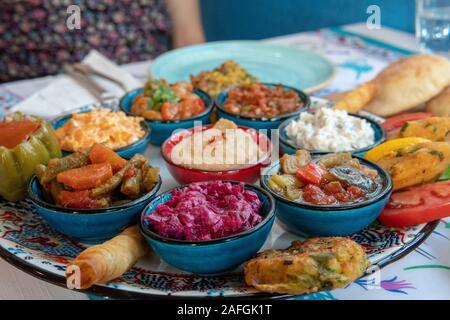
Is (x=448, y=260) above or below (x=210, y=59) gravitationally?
below

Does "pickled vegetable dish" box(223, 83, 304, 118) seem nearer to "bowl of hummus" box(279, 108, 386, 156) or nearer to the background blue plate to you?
"bowl of hummus" box(279, 108, 386, 156)

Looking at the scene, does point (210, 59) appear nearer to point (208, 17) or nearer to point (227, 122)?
point (227, 122)

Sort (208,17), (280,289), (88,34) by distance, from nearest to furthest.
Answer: (280,289) → (88,34) → (208,17)

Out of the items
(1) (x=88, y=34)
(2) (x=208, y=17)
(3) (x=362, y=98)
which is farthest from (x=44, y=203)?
(2) (x=208, y=17)

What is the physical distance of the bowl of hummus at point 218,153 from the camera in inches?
74.7

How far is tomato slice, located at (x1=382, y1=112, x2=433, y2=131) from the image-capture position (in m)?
2.23

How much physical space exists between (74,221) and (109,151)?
0.93 feet

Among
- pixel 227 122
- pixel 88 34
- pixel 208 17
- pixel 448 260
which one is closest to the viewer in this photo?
pixel 448 260

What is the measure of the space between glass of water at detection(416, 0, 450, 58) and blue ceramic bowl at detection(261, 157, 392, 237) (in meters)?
1.85

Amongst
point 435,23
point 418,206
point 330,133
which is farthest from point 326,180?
point 435,23

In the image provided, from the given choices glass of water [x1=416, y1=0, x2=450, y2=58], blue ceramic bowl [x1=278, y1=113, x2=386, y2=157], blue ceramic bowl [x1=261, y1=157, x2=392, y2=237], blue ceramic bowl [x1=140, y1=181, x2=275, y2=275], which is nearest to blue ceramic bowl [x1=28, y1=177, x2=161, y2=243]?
blue ceramic bowl [x1=140, y1=181, x2=275, y2=275]

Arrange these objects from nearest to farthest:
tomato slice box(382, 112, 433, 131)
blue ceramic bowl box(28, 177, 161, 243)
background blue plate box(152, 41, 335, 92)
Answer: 1. blue ceramic bowl box(28, 177, 161, 243)
2. tomato slice box(382, 112, 433, 131)
3. background blue plate box(152, 41, 335, 92)

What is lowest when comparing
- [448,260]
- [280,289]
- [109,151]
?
[448,260]

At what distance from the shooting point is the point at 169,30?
438 cm
